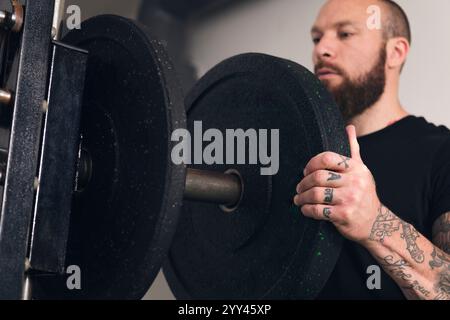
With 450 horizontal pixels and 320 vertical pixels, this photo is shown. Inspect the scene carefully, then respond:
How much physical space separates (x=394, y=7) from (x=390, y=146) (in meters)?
0.47

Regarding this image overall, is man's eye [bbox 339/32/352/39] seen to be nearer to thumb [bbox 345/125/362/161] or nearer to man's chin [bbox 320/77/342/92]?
man's chin [bbox 320/77/342/92]

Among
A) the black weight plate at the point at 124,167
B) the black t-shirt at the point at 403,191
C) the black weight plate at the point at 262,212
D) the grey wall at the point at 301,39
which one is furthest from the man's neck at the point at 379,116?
the black weight plate at the point at 124,167

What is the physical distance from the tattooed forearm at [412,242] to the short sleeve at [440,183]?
165 mm

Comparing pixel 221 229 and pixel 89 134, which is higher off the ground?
pixel 89 134

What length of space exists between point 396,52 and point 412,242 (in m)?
0.73

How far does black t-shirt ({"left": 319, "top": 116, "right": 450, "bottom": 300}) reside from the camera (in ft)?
4.29

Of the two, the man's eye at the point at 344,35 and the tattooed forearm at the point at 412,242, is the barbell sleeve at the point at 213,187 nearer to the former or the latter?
the tattooed forearm at the point at 412,242

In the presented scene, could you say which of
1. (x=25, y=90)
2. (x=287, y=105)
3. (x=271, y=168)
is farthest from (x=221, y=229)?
(x=25, y=90)

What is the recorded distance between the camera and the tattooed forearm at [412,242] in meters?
1.11

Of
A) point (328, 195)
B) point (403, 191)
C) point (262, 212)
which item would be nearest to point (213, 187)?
point (262, 212)

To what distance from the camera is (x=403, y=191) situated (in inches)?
53.1

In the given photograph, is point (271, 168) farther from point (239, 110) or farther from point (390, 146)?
point (390, 146)

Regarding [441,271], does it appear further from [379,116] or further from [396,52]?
[396,52]

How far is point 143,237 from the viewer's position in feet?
2.92
